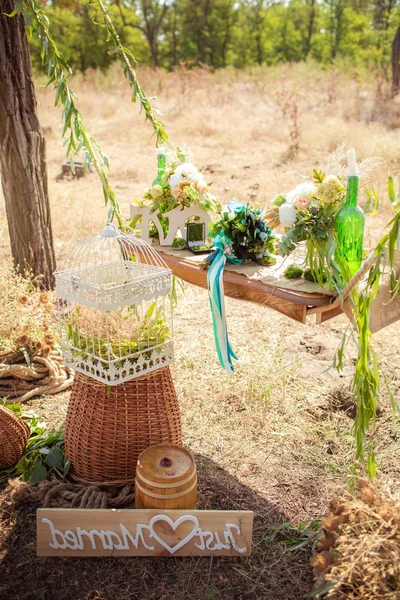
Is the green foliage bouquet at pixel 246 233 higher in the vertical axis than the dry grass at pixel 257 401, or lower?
higher

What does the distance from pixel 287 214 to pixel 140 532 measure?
4.28ft

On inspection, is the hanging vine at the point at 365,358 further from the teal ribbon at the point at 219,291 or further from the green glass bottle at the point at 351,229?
the teal ribbon at the point at 219,291

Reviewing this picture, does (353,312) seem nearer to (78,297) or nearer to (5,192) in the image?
(78,297)

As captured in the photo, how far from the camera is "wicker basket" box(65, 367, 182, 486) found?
2322 mm

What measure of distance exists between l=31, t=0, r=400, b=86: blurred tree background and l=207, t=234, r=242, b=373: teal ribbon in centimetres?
2450

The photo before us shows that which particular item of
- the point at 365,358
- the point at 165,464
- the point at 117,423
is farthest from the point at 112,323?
the point at 365,358

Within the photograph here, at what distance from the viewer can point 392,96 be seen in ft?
42.0

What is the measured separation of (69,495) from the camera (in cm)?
232

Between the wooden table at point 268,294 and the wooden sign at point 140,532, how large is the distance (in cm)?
77

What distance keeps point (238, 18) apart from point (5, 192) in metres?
26.0

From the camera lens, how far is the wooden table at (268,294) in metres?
2.17

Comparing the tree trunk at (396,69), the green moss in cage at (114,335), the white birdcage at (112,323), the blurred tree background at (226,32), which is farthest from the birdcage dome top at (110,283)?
the blurred tree background at (226,32)

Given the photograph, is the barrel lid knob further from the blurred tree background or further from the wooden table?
the blurred tree background

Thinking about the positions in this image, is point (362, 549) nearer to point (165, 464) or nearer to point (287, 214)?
point (165, 464)
